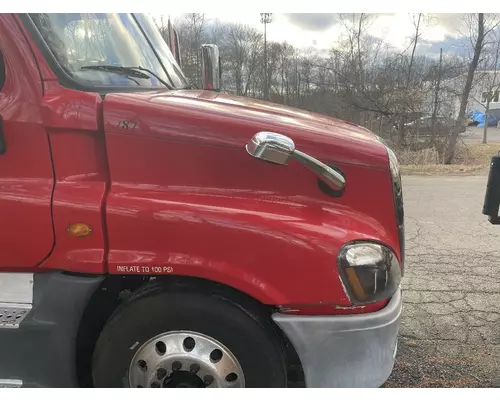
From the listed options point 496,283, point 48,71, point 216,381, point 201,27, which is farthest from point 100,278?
point 496,283

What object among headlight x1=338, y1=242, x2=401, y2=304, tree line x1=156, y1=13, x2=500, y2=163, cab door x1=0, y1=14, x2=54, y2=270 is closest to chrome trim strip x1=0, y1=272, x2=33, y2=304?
cab door x1=0, y1=14, x2=54, y2=270

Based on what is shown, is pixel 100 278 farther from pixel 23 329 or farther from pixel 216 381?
pixel 216 381

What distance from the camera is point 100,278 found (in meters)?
2.09

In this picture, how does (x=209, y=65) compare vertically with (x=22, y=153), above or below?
above

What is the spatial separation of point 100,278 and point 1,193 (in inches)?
23.3

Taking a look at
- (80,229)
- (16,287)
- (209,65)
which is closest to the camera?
(80,229)

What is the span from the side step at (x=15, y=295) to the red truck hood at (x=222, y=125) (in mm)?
839

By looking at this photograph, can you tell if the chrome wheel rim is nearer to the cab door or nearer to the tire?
the tire

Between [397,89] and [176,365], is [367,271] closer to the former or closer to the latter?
[176,365]

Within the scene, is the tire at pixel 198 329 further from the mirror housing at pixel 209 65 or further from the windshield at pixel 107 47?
the mirror housing at pixel 209 65

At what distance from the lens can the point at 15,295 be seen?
6.99ft

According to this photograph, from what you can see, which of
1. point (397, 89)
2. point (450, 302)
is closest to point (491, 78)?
point (397, 89)

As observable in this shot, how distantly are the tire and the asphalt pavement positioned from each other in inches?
45.8

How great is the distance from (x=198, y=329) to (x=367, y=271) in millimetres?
809
